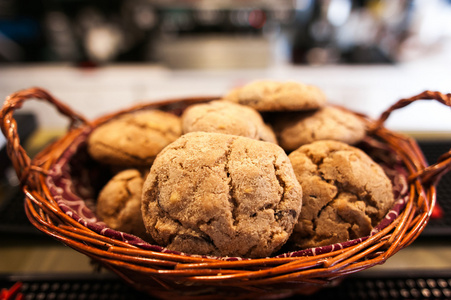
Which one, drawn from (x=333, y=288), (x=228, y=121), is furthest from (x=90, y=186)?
(x=333, y=288)

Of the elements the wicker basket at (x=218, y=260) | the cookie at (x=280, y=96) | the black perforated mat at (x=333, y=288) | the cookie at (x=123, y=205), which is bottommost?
the black perforated mat at (x=333, y=288)

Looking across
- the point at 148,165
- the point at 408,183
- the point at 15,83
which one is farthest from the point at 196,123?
the point at 15,83

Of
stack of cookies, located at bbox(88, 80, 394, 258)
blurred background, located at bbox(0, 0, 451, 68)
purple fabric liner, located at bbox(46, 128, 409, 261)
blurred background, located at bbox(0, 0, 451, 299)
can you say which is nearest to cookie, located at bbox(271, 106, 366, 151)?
stack of cookies, located at bbox(88, 80, 394, 258)

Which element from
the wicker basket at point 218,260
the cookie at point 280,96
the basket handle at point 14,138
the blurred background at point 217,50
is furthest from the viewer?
the blurred background at point 217,50

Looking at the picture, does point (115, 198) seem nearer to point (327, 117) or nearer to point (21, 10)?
point (327, 117)

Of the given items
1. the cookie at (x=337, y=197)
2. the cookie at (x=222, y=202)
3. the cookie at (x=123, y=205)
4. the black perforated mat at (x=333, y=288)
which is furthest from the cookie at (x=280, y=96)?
the black perforated mat at (x=333, y=288)

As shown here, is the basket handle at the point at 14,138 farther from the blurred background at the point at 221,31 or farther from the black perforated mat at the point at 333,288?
the blurred background at the point at 221,31

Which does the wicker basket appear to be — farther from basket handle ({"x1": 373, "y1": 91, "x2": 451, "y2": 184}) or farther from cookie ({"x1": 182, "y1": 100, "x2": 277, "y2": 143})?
cookie ({"x1": 182, "y1": 100, "x2": 277, "y2": 143})
